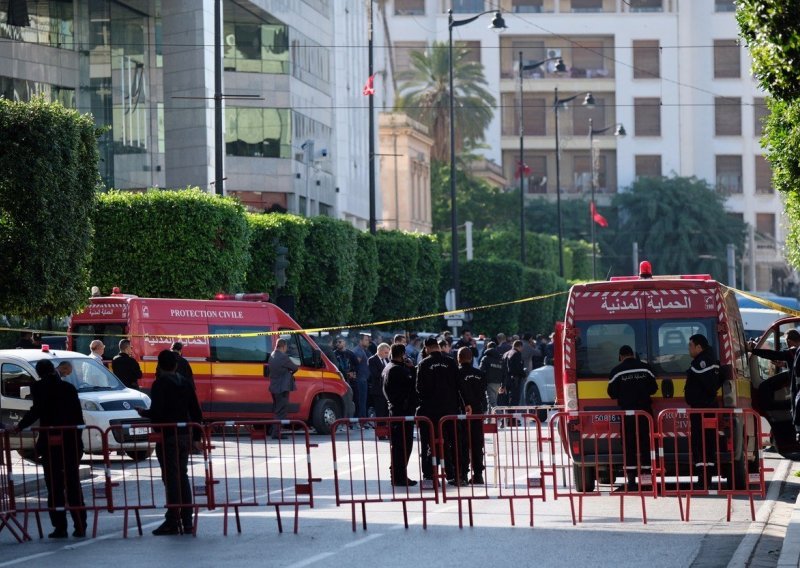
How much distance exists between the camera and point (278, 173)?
58500 millimetres

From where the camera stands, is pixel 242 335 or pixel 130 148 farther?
pixel 130 148

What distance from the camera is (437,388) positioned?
57.5ft

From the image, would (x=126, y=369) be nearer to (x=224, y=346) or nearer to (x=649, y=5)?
(x=224, y=346)

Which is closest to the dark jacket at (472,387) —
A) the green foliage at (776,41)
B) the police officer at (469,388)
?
the police officer at (469,388)

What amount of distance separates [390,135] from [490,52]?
122 ft

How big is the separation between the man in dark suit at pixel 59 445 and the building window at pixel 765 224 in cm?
10523

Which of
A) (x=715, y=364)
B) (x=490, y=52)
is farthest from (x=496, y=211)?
(x=715, y=364)

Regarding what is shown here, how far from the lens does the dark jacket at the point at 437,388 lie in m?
17.5

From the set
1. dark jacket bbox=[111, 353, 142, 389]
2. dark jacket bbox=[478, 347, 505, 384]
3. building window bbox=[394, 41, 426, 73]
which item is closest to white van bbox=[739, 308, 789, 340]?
dark jacket bbox=[478, 347, 505, 384]

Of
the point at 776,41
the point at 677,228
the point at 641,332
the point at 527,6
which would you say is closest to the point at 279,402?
the point at 641,332

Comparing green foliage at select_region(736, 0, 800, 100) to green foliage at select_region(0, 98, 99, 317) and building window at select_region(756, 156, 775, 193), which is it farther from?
building window at select_region(756, 156, 775, 193)

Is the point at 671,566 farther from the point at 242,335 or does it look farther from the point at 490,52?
the point at 490,52

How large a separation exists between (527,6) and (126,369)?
93863 mm

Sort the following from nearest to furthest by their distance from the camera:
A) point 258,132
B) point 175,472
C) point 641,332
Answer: point 175,472, point 641,332, point 258,132
